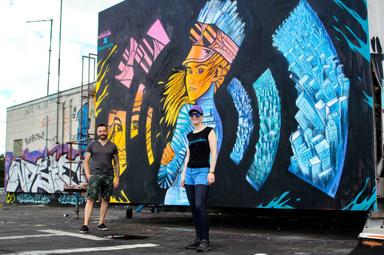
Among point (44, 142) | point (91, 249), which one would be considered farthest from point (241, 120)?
point (44, 142)

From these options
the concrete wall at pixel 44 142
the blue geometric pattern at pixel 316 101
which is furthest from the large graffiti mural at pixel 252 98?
the concrete wall at pixel 44 142

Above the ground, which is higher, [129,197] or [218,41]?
[218,41]

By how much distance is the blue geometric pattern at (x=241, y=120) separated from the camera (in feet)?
27.5

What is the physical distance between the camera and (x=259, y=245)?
6.45 m

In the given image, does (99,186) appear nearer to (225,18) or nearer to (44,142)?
(225,18)

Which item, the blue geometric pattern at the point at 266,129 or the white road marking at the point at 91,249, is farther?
the blue geometric pattern at the point at 266,129

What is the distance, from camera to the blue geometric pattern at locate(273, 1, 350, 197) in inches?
283

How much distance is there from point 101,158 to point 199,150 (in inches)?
109

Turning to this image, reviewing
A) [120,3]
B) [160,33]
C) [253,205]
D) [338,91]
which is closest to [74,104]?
[120,3]

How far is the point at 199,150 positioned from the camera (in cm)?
620

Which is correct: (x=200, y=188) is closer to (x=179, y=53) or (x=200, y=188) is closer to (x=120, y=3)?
(x=179, y=53)

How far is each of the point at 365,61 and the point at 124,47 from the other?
599 centimetres

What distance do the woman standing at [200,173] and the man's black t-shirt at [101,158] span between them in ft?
8.30

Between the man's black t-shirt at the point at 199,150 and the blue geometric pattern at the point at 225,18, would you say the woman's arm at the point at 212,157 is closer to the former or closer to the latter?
the man's black t-shirt at the point at 199,150
